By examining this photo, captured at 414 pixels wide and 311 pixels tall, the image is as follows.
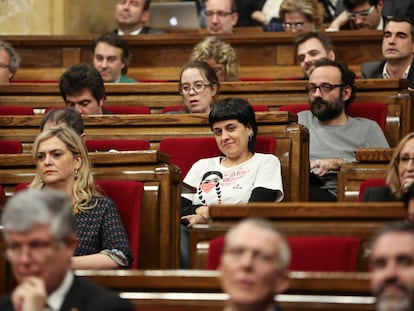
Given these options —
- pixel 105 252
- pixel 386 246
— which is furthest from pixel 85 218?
pixel 386 246

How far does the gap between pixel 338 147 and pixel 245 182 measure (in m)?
0.55

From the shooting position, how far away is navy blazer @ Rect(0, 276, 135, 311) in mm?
1839

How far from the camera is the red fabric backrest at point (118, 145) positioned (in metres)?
3.24

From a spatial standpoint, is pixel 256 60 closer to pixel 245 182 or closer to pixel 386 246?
pixel 245 182

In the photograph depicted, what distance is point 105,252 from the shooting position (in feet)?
8.52

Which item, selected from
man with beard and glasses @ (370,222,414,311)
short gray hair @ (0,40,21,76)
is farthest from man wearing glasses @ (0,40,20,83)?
man with beard and glasses @ (370,222,414,311)

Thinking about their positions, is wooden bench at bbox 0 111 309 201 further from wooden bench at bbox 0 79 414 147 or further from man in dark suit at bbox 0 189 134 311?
man in dark suit at bbox 0 189 134 311

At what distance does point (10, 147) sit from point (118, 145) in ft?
1.03

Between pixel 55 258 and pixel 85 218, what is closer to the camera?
pixel 55 258

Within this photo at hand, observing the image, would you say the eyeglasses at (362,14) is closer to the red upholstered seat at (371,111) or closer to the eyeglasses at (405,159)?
the red upholstered seat at (371,111)

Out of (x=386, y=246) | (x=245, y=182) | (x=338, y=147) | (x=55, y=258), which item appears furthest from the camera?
(x=338, y=147)

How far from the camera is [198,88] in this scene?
3650 millimetres

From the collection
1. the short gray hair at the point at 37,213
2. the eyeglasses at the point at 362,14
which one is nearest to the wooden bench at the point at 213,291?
the short gray hair at the point at 37,213

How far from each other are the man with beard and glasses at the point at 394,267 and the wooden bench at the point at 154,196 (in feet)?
3.66
